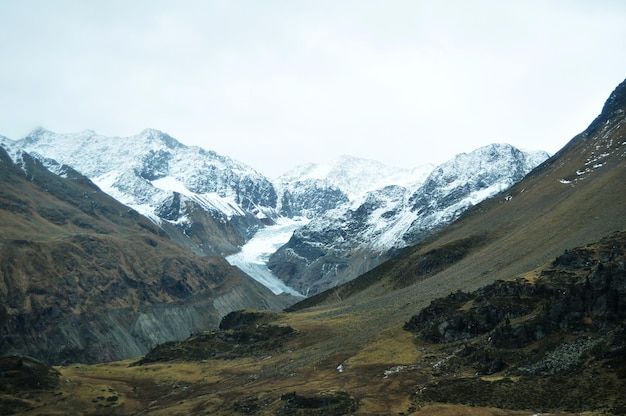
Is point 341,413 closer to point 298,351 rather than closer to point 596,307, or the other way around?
point 596,307

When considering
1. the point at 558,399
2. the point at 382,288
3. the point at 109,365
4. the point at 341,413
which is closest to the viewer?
the point at 558,399

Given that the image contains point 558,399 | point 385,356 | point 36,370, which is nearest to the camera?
point 558,399

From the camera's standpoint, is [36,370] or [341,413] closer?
[341,413]

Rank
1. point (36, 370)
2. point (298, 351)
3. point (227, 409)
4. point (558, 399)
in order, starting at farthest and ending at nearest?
point (298, 351) → point (36, 370) → point (227, 409) → point (558, 399)

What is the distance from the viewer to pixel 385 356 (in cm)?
9519

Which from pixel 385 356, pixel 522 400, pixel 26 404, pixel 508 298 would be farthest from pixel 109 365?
pixel 522 400

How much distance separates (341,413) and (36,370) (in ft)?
210

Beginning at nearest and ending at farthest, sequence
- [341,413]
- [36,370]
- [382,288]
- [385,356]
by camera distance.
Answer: [341,413], [385,356], [36,370], [382,288]

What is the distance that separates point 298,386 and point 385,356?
56.5 ft

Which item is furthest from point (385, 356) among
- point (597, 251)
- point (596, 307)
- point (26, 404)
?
point (26, 404)

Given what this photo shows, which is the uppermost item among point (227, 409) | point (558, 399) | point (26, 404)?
point (26, 404)

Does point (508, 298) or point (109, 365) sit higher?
point (109, 365)

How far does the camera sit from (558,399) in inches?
2313

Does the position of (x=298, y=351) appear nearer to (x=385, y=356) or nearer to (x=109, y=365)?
(x=385, y=356)
